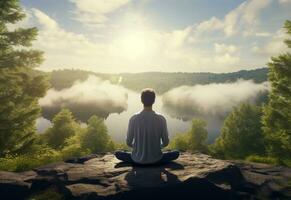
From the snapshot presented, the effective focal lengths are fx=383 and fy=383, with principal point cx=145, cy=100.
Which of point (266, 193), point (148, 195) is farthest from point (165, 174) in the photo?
point (266, 193)

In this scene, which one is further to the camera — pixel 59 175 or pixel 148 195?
pixel 59 175

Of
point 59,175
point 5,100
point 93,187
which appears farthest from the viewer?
point 5,100

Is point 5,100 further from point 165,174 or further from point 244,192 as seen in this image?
point 244,192

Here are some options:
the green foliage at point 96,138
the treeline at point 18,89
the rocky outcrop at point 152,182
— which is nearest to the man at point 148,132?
the rocky outcrop at point 152,182

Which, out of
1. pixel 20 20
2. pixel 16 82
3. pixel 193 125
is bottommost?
pixel 193 125

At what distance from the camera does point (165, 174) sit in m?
9.03

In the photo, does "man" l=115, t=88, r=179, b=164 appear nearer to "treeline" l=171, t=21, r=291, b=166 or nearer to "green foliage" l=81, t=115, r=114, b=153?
"treeline" l=171, t=21, r=291, b=166

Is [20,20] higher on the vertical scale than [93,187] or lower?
higher

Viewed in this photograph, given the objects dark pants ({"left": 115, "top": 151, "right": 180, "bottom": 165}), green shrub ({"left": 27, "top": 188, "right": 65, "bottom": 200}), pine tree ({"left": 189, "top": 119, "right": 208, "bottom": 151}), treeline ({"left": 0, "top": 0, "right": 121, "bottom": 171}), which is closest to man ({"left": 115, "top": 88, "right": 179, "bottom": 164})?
dark pants ({"left": 115, "top": 151, "right": 180, "bottom": 165})

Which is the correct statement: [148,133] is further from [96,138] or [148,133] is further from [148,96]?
[96,138]

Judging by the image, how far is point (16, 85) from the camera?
71.7 ft

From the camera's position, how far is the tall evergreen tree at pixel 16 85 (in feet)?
68.4

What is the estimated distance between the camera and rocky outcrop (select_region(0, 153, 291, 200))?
8375mm

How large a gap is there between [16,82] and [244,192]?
16897 mm
